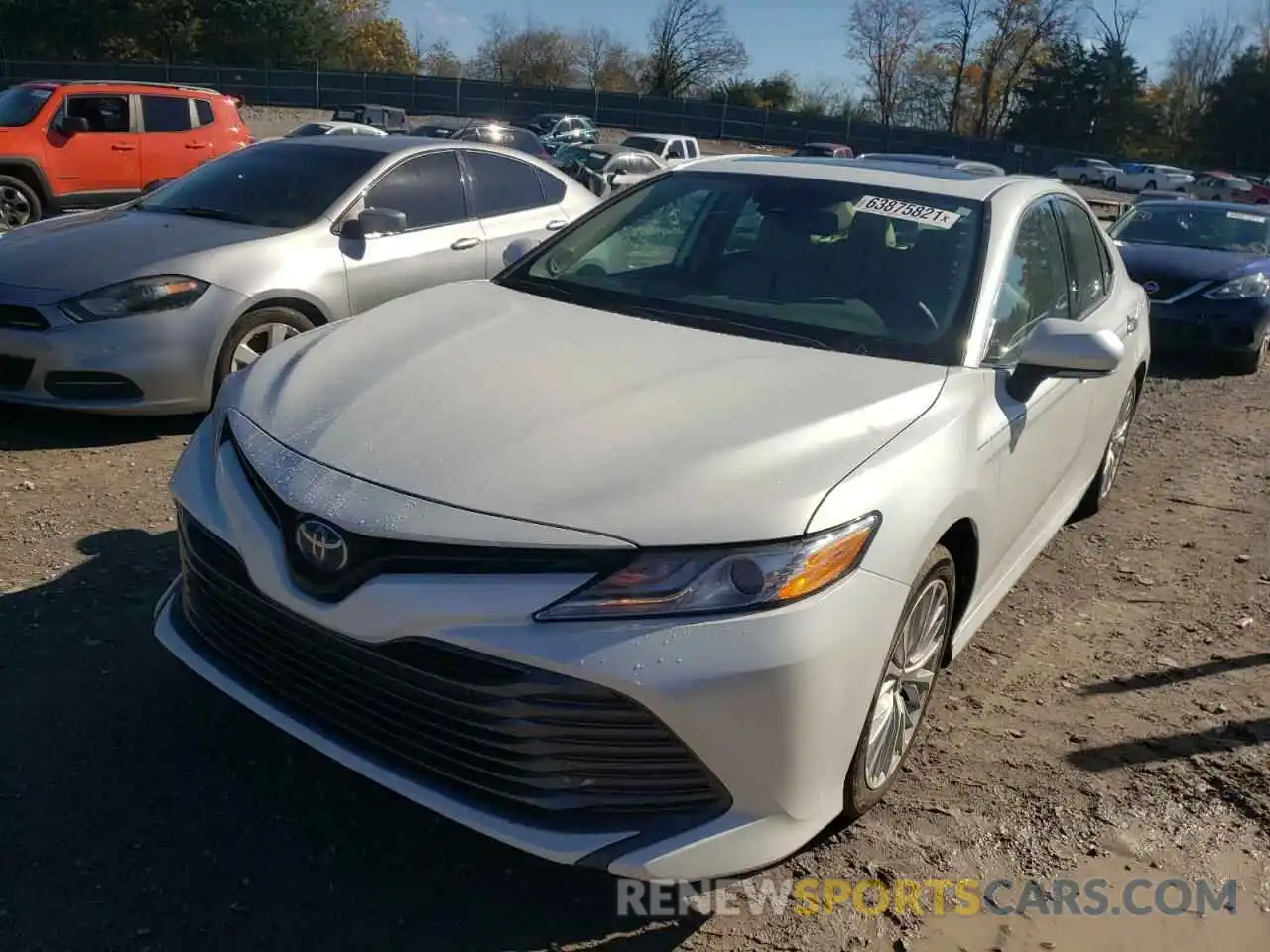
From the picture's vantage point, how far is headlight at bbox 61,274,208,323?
5.15m

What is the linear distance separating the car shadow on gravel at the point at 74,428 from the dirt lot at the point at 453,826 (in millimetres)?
674

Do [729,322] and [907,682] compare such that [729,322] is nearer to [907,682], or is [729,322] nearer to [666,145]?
[907,682]

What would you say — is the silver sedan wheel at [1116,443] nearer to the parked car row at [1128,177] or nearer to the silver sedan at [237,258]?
the silver sedan at [237,258]

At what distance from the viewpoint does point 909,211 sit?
3.70 meters

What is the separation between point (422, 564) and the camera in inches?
89.8

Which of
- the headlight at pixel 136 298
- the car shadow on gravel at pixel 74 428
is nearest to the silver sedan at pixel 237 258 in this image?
the headlight at pixel 136 298

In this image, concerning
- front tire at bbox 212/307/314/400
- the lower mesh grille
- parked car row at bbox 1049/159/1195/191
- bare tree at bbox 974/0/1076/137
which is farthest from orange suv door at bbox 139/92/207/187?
bare tree at bbox 974/0/1076/137

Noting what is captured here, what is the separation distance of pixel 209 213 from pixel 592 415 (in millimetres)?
4258

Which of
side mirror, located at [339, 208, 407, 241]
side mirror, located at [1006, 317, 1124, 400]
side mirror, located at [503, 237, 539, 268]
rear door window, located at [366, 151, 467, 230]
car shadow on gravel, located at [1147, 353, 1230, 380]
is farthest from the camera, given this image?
car shadow on gravel, located at [1147, 353, 1230, 380]

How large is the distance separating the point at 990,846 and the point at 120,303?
4.40 m

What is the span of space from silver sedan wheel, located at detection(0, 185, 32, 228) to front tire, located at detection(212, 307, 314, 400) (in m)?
A: 9.27

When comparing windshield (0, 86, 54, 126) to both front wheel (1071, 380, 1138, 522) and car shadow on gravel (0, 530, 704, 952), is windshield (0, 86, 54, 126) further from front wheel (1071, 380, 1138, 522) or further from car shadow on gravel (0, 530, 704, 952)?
front wheel (1071, 380, 1138, 522)

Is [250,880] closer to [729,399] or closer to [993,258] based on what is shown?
[729,399]

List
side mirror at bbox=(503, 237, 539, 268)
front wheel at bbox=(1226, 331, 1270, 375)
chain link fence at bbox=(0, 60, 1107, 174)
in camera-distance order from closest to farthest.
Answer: side mirror at bbox=(503, 237, 539, 268) < front wheel at bbox=(1226, 331, 1270, 375) < chain link fence at bbox=(0, 60, 1107, 174)
